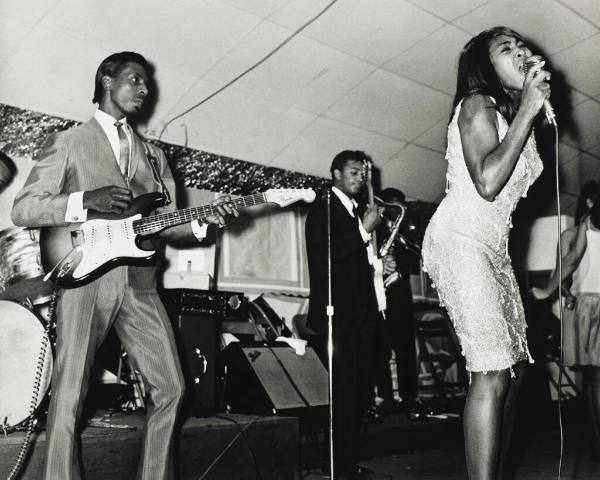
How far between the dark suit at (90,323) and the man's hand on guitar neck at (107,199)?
4.3 inches

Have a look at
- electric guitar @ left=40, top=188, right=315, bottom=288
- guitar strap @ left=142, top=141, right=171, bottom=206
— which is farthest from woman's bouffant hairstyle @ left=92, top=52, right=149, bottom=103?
electric guitar @ left=40, top=188, right=315, bottom=288

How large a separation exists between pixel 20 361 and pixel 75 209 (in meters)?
1.11

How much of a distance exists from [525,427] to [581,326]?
2.36m

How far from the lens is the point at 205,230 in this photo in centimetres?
301

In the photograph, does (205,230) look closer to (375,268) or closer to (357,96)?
(375,268)

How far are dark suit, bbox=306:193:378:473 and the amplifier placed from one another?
719mm

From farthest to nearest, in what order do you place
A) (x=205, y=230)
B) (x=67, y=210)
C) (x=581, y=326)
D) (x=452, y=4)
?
1. (x=452, y=4)
2. (x=581, y=326)
3. (x=205, y=230)
4. (x=67, y=210)

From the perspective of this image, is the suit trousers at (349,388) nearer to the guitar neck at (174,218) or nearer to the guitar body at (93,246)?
the guitar neck at (174,218)

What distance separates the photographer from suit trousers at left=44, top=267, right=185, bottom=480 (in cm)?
237

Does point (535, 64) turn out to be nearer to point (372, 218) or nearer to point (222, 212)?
point (222, 212)

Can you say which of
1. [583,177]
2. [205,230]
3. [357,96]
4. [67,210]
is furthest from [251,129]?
[583,177]

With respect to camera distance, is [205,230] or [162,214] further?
[205,230]

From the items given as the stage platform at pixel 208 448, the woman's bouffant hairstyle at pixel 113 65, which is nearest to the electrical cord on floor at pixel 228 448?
the stage platform at pixel 208 448

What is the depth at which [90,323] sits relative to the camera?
8.18 ft
